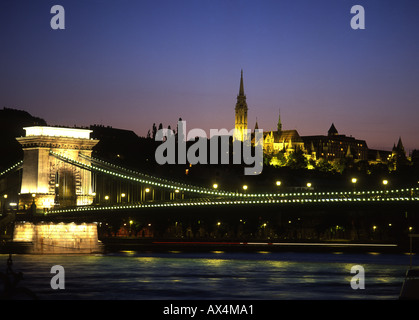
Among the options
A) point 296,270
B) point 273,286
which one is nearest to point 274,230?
point 296,270

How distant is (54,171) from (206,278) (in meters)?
36.9

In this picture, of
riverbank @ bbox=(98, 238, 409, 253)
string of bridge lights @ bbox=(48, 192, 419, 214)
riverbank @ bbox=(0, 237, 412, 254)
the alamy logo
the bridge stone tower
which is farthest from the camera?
the alamy logo

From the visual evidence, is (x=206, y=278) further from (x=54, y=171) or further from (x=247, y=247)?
(x=54, y=171)

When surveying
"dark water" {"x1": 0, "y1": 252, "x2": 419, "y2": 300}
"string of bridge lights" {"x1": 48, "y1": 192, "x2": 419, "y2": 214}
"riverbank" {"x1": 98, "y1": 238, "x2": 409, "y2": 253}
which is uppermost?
"string of bridge lights" {"x1": 48, "y1": 192, "x2": 419, "y2": 214}

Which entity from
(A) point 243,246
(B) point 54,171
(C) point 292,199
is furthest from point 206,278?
(B) point 54,171

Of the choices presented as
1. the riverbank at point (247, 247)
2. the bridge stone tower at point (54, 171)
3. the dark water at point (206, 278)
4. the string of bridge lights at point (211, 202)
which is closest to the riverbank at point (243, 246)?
the riverbank at point (247, 247)

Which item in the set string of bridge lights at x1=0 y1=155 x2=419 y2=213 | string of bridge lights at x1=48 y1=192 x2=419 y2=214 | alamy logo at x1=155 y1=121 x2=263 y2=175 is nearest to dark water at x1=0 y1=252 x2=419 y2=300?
Result: string of bridge lights at x1=48 y1=192 x2=419 y2=214

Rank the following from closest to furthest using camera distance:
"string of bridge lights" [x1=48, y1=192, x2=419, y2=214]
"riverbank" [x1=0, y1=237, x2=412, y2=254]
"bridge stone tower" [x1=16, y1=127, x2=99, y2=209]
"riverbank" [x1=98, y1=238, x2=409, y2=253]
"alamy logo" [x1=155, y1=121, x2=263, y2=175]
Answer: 1. "string of bridge lights" [x1=48, y1=192, x2=419, y2=214]
2. "riverbank" [x1=0, y1=237, x2=412, y2=254]
3. "riverbank" [x1=98, y1=238, x2=409, y2=253]
4. "bridge stone tower" [x1=16, y1=127, x2=99, y2=209]
5. "alamy logo" [x1=155, y1=121, x2=263, y2=175]

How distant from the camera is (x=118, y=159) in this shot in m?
145

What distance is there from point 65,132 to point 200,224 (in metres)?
28.7

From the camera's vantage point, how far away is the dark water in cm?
4100

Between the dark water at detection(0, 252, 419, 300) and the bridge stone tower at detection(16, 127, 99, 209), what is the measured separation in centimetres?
1414

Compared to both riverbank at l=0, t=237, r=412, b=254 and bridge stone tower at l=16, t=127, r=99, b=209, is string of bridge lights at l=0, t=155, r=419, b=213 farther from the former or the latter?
riverbank at l=0, t=237, r=412, b=254
